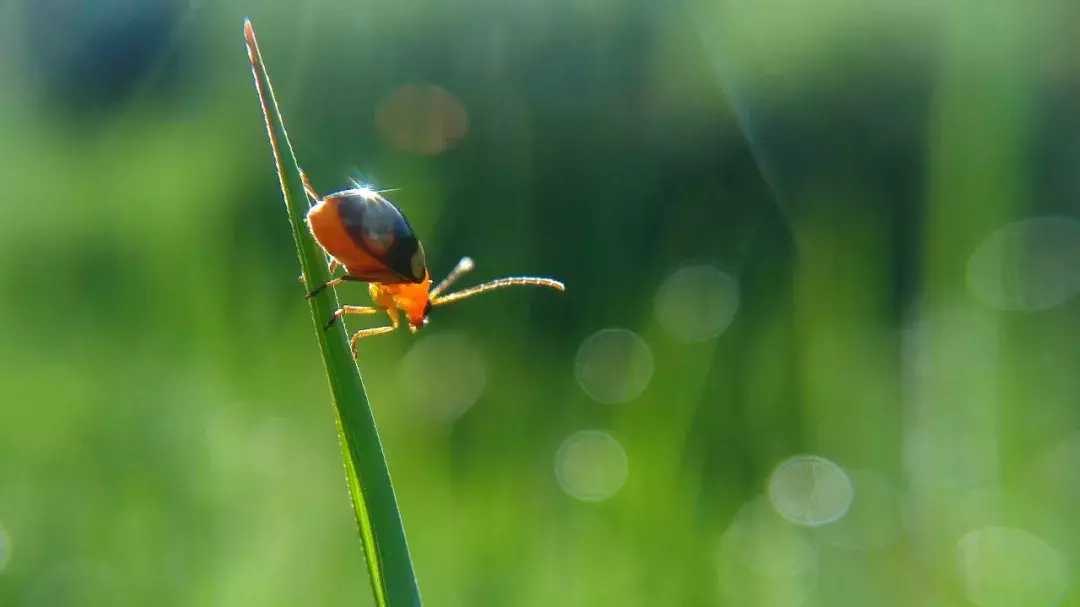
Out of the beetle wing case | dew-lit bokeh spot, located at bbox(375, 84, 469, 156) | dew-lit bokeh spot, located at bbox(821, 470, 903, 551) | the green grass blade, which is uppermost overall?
dew-lit bokeh spot, located at bbox(375, 84, 469, 156)

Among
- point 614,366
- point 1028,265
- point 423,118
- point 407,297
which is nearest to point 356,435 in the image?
point 407,297

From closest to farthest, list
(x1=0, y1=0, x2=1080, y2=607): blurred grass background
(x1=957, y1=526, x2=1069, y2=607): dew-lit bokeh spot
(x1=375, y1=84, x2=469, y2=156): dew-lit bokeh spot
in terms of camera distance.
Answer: (x1=957, y1=526, x2=1069, y2=607): dew-lit bokeh spot < (x1=0, y1=0, x2=1080, y2=607): blurred grass background < (x1=375, y1=84, x2=469, y2=156): dew-lit bokeh spot

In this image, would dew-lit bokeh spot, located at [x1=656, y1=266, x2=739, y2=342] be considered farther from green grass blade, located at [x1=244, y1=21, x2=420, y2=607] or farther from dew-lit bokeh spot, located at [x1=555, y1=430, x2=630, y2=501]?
green grass blade, located at [x1=244, y1=21, x2=420, y2=607]

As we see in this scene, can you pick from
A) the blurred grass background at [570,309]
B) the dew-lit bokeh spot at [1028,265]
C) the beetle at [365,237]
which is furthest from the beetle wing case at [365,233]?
the dew-lit bokeh spot at [1028,265]

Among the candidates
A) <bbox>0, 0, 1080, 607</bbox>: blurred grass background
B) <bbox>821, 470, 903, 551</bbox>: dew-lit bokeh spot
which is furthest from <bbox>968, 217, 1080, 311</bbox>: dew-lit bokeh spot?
<bbox>821, 470, 903, 551</bbox>: dew-lit bokeh spot

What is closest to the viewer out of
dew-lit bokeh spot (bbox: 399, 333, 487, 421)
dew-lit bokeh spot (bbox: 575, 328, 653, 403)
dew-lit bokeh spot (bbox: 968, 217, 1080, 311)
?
dew-lit bokeh spot (bbox: 968, 217, 1080, 311)

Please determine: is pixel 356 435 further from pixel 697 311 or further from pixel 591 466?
pixel 697 311

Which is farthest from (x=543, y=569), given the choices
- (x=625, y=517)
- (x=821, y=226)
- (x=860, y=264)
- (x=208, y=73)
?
(x=208, y=73)

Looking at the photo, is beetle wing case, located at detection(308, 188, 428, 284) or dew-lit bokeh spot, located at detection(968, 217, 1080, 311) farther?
dew-lit bokeh spot, located at detection(968, 217, 1080, 311)
